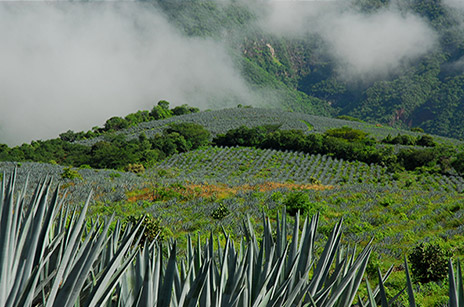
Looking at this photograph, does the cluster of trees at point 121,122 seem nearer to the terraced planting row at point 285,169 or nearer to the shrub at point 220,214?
the terraced planting row at point 285,169

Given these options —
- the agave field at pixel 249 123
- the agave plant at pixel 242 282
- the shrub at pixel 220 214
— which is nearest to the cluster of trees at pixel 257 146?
the agave field at pixel 249 123

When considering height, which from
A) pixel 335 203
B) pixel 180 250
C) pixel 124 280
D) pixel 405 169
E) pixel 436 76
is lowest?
pixel 180 250

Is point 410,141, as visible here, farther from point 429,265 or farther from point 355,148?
point 429,265

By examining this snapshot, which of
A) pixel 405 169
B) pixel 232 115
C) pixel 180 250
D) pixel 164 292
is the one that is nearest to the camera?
pixel 164 292

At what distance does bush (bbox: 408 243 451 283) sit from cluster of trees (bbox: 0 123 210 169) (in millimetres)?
35154

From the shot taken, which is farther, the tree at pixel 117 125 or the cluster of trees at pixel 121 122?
the tree at pixel 117 125

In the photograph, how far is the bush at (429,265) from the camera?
5293 millimetres

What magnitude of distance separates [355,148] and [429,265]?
35.3 meters

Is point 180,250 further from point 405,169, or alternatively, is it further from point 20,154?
point 20,154

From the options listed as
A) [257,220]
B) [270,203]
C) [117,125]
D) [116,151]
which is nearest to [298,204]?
[270,203]

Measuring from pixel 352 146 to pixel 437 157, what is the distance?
9872 millimetres

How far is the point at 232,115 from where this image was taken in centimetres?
7094

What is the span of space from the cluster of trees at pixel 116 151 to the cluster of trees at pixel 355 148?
540 cm

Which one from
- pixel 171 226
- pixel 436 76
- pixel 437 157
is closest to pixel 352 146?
pixel 437 157
